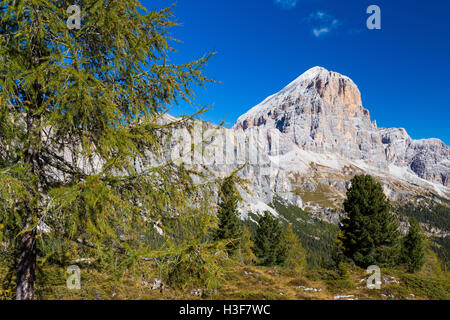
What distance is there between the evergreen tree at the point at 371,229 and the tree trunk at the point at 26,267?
27877 mm

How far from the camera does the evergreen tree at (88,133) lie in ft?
11.2

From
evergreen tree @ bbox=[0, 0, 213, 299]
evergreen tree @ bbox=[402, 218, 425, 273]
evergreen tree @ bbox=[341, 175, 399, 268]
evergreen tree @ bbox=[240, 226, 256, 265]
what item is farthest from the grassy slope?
evergreen tree @ bbox=[402, 218, 425, 273]

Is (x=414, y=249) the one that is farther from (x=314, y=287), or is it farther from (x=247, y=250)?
(x=314, y=287)

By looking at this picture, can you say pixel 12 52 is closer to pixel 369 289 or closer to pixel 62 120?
pixel 62 120

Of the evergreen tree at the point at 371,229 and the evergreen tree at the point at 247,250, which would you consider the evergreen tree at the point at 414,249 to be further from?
the evergreen tree at the point at 247,250

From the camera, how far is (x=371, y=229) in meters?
26.0

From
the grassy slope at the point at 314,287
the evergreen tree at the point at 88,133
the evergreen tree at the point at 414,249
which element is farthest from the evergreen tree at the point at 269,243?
the evergreen tree at the point at 88,133

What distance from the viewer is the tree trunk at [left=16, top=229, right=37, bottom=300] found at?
414cm

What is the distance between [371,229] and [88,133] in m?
29.1

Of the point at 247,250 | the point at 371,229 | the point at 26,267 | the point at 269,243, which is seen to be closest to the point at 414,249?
the point at 371,229

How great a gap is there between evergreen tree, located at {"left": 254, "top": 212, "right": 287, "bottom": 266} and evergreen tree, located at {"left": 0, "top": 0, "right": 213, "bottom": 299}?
1502 inches

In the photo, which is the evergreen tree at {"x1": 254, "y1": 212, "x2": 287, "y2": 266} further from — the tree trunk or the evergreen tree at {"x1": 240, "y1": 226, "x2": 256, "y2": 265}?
the tree trunk

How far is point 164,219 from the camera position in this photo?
4457 millimetres
